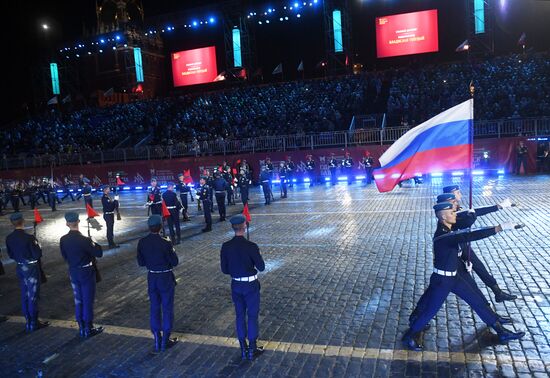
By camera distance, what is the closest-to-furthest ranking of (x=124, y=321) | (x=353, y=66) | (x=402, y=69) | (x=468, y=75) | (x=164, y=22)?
(x=124, y=321)
(x=468, y=75)
(x=402, y=69)
(x=353, y=66)
(x=164, y=22)

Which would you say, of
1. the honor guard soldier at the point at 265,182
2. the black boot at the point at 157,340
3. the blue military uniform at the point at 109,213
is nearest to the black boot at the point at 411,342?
the black boot at the point at 157,340

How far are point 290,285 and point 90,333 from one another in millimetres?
3505

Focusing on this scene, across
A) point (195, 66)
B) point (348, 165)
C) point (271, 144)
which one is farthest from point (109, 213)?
point (195, 66)

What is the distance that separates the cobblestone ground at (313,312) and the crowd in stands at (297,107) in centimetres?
1576

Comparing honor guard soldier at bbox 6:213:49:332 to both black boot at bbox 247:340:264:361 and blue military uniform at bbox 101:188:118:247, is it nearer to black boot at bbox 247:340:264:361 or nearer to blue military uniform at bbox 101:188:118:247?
black boot at bbox 247:340:264:361

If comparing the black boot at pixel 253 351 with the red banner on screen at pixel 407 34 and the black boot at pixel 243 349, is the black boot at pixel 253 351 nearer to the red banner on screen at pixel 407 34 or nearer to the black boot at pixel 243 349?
the black boot at pixel 243 349

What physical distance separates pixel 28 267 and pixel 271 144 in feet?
73.2

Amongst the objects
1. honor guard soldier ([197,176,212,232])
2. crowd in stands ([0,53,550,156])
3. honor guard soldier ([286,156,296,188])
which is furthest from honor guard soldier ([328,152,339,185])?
honor guard soldier ([197,176,212,232])

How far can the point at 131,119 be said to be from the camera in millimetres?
37906

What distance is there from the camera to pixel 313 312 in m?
6.83

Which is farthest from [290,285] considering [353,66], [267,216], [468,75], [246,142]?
[353,66]

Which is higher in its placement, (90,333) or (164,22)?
(164,22)

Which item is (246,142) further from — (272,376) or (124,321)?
(272,376)

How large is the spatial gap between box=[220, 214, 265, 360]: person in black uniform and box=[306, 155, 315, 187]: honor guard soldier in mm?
21150
